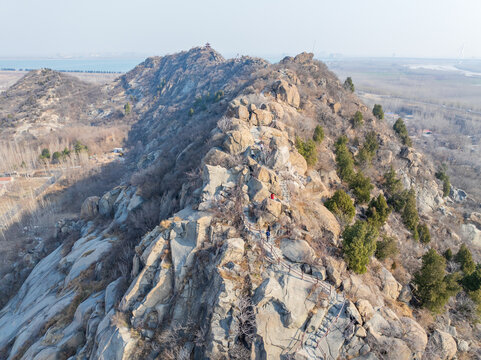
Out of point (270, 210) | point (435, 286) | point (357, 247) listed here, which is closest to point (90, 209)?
point (270, 210)

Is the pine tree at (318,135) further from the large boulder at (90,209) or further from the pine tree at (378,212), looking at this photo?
the large boulder at (90,209)

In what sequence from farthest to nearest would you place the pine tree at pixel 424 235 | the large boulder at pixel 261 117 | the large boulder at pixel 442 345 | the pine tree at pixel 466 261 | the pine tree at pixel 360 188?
the large boulder at pixel 261 117 → the pine tree at pixel 424 235 → the pine tree at pixel 360 188 → the pine tree at pixel 466 261 → the large boulder at pixel 442 345

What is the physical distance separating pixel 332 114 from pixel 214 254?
28739mm

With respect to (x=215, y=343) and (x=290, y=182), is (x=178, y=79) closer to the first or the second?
(x=290, y=182)

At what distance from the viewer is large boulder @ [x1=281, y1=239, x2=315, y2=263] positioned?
48.6 ft

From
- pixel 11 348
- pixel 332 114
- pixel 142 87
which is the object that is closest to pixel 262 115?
pixel 332 114

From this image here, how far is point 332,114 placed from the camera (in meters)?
36.8

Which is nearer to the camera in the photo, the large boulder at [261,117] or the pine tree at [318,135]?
the large boulder at [261,117]

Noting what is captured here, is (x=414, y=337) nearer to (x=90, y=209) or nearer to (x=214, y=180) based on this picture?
(x=214, y=180)

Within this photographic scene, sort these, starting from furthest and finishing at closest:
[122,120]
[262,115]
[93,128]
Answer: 1. [122,120]
2. [93,128]
3. [262,115]

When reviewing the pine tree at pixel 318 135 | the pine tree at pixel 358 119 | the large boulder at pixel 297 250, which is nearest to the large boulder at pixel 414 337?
the large boulder at pixel 297 250

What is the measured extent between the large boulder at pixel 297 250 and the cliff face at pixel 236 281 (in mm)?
57

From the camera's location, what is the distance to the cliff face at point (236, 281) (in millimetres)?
12656

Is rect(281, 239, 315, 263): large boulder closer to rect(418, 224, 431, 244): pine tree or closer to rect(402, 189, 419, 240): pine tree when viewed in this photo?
rect(402, 189, 419, 240): pine tree
